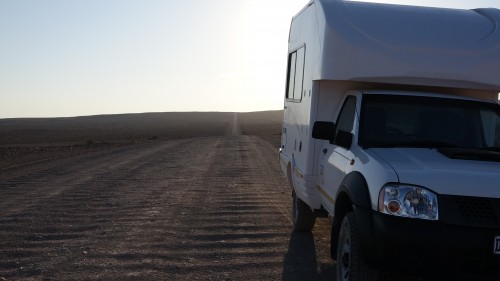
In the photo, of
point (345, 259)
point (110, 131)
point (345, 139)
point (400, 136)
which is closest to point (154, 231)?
point (345, 139)

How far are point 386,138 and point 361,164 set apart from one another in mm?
853

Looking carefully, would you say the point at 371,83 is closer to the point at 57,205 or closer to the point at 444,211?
the point at 444,211

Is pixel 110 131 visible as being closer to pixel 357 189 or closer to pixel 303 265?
pixel 303 265

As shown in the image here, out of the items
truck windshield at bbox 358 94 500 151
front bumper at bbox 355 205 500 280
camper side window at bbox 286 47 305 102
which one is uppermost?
camper side window at bbox 286 47 305 102

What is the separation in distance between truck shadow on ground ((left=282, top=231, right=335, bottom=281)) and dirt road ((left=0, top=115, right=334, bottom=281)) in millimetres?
12

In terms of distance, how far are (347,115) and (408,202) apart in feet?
7.37

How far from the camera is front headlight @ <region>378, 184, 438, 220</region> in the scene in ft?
→ 15.4

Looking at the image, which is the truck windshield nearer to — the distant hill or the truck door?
the truck door

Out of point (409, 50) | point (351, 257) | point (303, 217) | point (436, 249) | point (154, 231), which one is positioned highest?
point (409, 50)

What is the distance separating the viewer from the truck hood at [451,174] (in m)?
4.68

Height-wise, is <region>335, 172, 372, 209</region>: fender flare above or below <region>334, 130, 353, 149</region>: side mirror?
below

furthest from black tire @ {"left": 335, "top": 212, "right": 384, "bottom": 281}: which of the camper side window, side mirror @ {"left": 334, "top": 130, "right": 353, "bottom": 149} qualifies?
the camper side window

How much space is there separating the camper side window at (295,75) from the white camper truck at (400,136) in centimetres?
6

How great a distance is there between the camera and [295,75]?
30.0 feet
